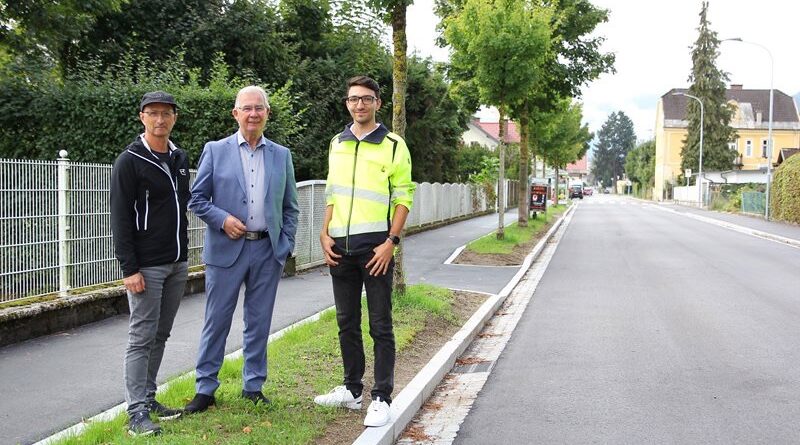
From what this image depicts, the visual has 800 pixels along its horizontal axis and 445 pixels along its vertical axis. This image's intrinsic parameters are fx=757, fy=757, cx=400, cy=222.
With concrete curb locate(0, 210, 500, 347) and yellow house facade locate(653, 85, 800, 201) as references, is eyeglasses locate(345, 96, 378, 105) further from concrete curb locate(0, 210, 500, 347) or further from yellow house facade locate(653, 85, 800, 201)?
yellow house facade locate(653, 85, 800, 201)

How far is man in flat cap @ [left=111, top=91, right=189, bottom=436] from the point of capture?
13.5ft

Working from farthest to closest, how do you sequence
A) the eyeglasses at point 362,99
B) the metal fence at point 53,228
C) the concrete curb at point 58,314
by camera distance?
the metal fence at point 53,228 < the concrete curb at point 58,314 < the eyeglasses at point 362,99

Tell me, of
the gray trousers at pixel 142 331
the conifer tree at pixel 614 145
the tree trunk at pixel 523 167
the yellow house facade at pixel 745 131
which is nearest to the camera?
the gray trousers at pixel 142 331

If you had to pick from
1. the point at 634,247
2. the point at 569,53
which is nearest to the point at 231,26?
the point at 569,53

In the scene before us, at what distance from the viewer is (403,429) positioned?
16.1 ft

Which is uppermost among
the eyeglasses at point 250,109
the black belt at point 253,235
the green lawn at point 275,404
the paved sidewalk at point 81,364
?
the eyeglasses at point 250,109

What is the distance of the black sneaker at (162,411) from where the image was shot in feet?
14.3

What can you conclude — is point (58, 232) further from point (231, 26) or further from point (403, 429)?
point (231, 26)

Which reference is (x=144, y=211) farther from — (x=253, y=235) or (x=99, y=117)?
(x=99, y=117)

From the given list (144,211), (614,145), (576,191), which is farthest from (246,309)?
(614,145)

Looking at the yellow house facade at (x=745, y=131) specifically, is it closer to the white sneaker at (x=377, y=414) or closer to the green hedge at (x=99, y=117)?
the green hedge at (x=99, y=117)

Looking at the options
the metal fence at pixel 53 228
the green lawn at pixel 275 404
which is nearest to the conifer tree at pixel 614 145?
the metal fence at pixel 53 228

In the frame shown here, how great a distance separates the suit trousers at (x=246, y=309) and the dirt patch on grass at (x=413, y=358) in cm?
61

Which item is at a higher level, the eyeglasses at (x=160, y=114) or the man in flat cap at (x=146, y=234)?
the eyeglasses at (x=160, y=114)
